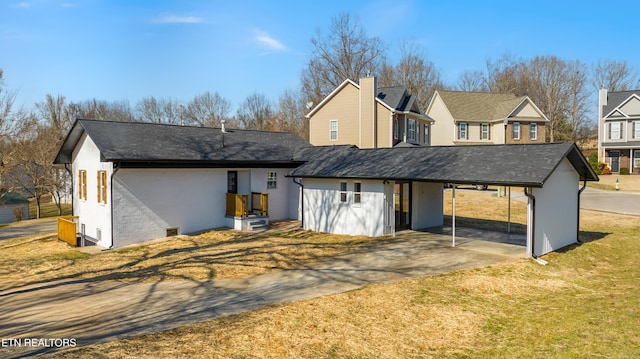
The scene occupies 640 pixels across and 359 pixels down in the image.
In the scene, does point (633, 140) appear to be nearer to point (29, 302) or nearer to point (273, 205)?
point (273, 205)

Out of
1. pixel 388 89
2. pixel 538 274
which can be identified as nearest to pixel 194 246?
pixel 538 274

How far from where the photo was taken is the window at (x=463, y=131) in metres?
44.6

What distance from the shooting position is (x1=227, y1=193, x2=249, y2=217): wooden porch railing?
20.5 metres

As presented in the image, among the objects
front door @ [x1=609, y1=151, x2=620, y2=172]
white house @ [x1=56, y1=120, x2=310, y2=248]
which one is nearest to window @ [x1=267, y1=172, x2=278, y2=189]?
white house @ [x1=56, y1=120, x2=310, y2=248]

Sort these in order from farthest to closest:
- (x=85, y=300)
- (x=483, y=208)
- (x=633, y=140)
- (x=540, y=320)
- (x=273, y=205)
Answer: (x=633, y=140), (x=483, y=208), (x=273, y=205), (x=85, y=300), (x=540, y=320)

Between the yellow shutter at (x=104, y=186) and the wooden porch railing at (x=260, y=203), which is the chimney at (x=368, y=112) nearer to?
the wooden porch railing at (x=260, y=203)

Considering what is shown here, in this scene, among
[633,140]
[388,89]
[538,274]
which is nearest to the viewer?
[538,274]

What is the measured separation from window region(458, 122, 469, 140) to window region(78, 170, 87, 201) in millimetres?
35861

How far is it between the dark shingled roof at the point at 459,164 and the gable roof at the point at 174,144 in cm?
348

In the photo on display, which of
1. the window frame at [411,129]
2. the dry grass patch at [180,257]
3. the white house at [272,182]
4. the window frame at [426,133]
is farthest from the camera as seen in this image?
the window frame at [426,133]

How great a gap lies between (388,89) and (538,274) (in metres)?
25.4

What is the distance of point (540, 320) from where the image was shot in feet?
28.7

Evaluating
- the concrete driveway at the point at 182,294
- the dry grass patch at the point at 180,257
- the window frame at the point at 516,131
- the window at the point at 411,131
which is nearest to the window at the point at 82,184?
the dry grass patch at the point at 180,257

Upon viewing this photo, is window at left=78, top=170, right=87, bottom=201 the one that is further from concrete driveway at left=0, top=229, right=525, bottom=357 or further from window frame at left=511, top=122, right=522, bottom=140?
window frame at left=511, top=122, right=522, bottom=140
